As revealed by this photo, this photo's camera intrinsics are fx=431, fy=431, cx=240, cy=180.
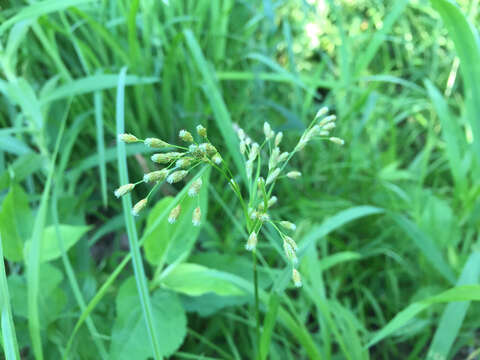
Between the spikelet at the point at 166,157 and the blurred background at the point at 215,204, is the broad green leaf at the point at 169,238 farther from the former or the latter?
the spikelet at the point at 166,157

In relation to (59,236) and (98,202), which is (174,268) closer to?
(59,236)

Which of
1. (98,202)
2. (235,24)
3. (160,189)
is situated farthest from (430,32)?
(98,202)

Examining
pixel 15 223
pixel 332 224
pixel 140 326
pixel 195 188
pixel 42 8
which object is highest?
pixel 42 8

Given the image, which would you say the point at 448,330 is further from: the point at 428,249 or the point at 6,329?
the point at 6,329

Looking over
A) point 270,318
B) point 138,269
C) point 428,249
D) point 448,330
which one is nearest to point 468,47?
point 428,249

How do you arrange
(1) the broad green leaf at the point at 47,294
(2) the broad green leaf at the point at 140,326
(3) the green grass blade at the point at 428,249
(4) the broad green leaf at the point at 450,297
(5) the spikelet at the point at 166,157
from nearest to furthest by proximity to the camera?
(5) the spikelet at the point at 166,157 → (4) the broad green leaf at the point at 450,297 → (2) the broad green leaf at the point at 140,326 → (1) the broad green leaf at the point at 47,294 → (3) the green grass blade at the point at 428,249

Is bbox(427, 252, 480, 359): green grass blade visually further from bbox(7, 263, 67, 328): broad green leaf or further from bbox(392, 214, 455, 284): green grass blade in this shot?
bbox(7, 263, 67, 328): broad green leaf

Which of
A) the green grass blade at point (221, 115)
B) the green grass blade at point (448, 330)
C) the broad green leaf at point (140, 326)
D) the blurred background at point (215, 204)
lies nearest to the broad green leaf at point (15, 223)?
the blurred background at point (215, 204)
